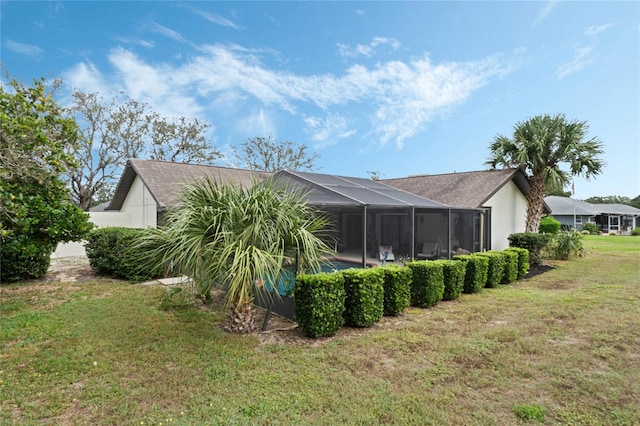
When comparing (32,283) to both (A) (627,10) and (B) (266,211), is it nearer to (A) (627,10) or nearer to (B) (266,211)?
(B) (266,211)

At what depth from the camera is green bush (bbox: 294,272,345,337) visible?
17.0 ft

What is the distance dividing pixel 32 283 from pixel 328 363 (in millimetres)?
9118

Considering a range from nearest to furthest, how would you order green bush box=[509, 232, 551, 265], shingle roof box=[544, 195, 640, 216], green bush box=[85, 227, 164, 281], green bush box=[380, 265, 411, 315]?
green bush box=[380, 265, 411, 315] < green bush box=[85, 227, 164, 281] < green bush box=[509, 232, 551, 265] < shingle roof box=[544, 195, 640, 216]

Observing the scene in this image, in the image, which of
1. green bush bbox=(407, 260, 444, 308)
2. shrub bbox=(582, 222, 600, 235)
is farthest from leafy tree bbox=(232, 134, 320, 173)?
shrub bbox=(582, 222, 600, 235)

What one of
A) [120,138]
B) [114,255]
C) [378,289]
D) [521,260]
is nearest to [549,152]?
[521,260]

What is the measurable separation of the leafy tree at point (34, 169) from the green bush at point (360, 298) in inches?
222

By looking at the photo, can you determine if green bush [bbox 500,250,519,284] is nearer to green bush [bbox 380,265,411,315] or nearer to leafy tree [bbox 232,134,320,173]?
green bush [bbox 380,265,411,315]

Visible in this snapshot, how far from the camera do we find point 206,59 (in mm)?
14539

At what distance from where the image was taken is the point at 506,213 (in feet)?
51.6

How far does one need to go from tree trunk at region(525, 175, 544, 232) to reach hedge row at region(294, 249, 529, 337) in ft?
26.7

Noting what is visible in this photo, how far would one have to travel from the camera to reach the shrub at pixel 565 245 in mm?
14719

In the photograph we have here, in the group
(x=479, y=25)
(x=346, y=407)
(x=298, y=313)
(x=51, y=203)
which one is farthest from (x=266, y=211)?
(x=479, y=25)

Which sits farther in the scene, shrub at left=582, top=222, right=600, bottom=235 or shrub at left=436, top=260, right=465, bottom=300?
shrub at left=582, top=222, right=600, bottom=235

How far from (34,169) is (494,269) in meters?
10.6
